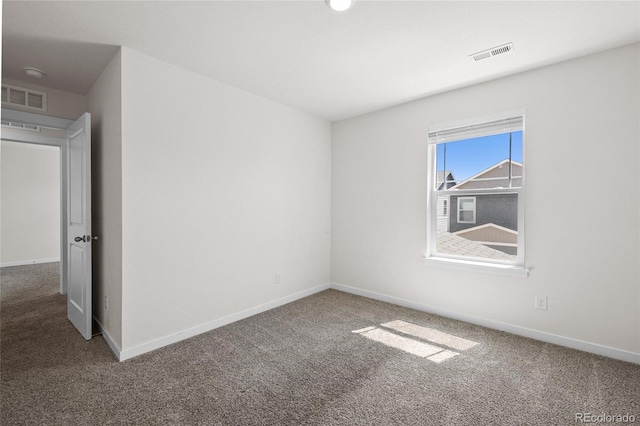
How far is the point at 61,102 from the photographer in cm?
364

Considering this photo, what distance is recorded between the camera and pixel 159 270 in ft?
9.86

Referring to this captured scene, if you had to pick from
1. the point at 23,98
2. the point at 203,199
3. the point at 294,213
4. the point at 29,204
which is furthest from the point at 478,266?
the point at 29,204

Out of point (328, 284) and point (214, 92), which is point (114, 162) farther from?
point (328, 284)

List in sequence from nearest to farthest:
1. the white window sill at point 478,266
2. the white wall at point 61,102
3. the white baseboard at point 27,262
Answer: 1. the white window sill at point 478,266
2. the white wall at point 61,102
3. the white baseboard at point 27,262

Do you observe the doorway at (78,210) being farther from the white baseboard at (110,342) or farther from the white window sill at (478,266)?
the white window sill at (478,266)

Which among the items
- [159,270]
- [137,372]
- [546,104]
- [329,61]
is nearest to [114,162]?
[159,270]

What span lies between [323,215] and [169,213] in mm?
2281

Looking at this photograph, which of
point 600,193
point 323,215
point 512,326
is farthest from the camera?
point 323,215

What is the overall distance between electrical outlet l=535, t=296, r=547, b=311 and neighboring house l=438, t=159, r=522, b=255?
48cm

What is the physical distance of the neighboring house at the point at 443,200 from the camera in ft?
12.6

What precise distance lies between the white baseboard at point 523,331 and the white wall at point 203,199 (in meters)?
1.25

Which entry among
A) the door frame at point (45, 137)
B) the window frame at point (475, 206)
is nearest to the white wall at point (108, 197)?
the door frame at point (45, 137)

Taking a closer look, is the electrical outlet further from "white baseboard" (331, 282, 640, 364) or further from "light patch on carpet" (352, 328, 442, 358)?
"light patch on carpet" (352, 328, 442, 358)

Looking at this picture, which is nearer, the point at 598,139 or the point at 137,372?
the point at 137,372
